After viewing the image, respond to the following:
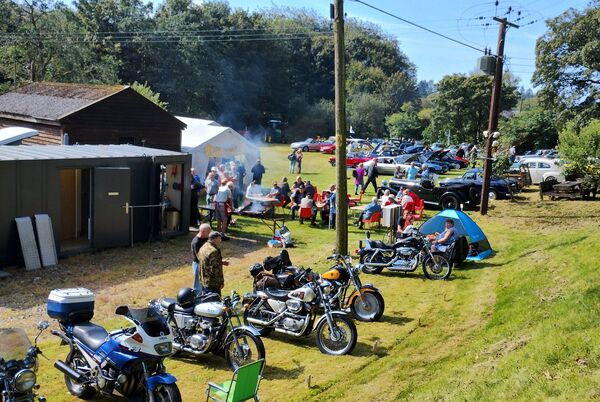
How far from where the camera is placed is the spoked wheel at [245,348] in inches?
304

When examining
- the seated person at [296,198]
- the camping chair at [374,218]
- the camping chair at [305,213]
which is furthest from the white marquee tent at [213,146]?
the camping chair at [374,218]

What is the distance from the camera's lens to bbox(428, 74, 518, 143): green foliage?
51.7 m

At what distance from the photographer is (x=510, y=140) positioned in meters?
49.4

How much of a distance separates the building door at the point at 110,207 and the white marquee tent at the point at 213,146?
10408mm

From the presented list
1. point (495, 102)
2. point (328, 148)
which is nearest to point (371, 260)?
point (495, 102)

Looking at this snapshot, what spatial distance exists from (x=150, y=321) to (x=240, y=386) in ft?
4.25

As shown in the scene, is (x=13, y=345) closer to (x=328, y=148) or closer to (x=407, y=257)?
(x=407, y=257)

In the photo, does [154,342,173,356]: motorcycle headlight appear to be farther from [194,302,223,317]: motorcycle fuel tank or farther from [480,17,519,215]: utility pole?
[480,17,519,215]: utility pole

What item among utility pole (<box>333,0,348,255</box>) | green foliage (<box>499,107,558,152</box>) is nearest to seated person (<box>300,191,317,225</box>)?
utility pole (<box>333,0,348,255</box>)

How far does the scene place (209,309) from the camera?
7.82 metres

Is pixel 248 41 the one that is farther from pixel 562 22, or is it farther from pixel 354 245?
pixel 354 245

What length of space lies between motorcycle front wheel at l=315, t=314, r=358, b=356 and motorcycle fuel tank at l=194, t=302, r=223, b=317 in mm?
1596

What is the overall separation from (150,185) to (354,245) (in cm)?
556

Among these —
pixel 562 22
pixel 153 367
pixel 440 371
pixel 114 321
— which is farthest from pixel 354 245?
pixel 562 22
